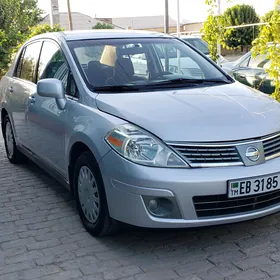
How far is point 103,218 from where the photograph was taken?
11.6ft

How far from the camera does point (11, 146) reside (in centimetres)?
616

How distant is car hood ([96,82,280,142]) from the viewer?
10.8ft

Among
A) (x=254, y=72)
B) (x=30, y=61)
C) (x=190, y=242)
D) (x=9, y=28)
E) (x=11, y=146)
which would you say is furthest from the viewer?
(x=9, y=28)

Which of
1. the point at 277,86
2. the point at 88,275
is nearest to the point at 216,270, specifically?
the point at 88,275

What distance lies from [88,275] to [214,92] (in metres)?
1.85

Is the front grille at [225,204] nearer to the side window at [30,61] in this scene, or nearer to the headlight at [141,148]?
the headlight at [141,148]

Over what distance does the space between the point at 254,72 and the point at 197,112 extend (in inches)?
207

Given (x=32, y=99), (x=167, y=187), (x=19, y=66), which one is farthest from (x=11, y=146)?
(x=167, y=187)

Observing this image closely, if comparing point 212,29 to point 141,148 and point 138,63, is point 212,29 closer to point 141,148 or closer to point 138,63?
point 138,63

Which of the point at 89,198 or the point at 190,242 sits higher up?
the point at 89,198

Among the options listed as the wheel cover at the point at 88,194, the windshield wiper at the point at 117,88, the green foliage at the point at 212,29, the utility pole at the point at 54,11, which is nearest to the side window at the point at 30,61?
the windshield wiper at the point at 117,88

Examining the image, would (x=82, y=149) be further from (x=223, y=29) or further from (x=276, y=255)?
(x=223, y=29)

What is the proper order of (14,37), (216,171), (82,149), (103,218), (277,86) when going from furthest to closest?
(14,37), (277,86), (82,149), (103,218), (216,171)

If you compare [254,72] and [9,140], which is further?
[254,72]
